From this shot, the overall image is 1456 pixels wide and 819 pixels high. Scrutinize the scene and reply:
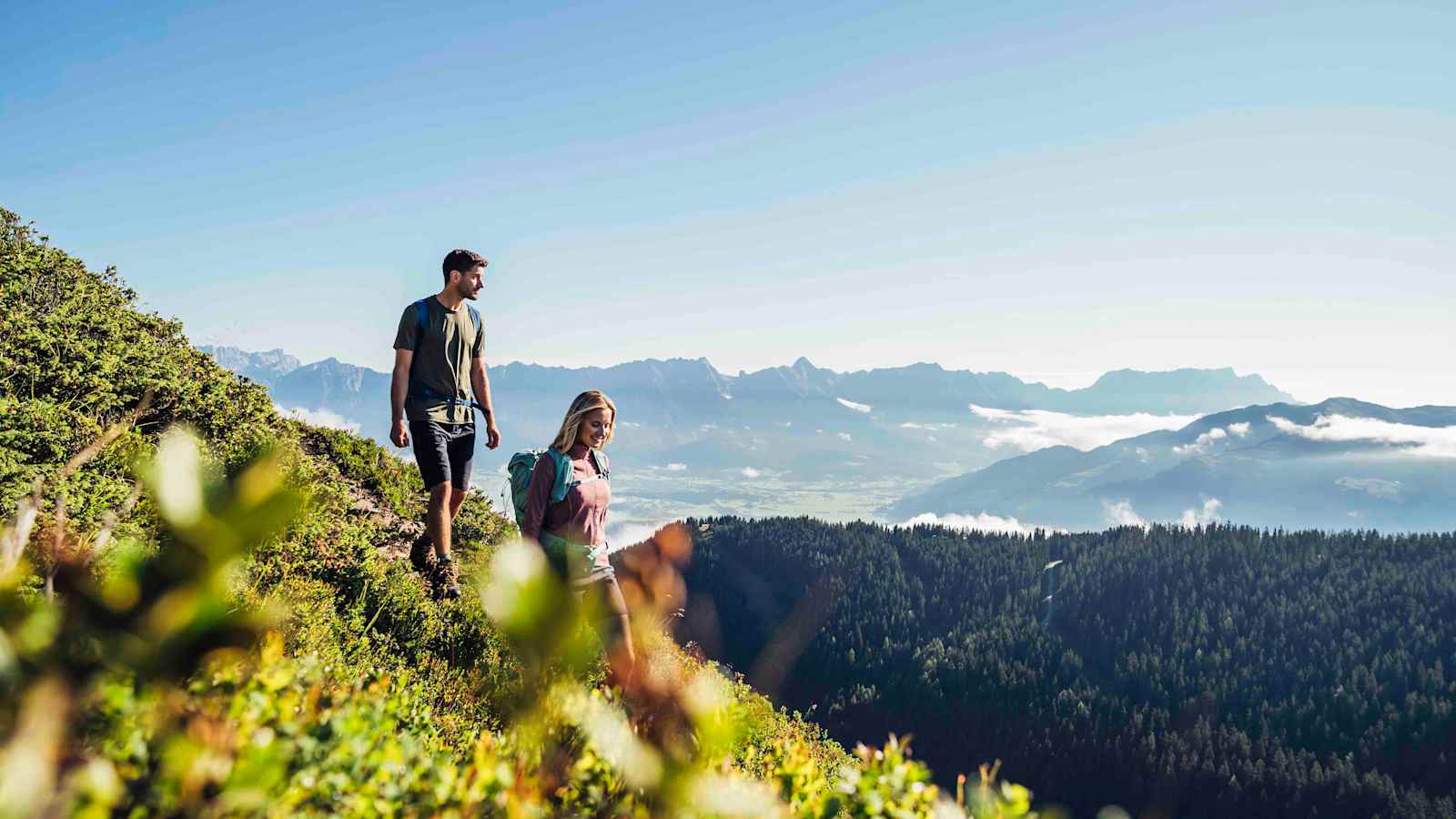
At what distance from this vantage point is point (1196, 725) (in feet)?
529

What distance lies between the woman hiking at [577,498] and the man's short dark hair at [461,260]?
225 cm

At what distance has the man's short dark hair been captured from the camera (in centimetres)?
876

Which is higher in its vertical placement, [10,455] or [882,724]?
[10,455]

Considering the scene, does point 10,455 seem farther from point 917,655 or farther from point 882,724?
point 917,655

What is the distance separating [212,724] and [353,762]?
611 mm

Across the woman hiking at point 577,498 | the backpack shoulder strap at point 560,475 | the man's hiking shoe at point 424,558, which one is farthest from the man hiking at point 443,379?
the backpack shoulder strap at point 560,475

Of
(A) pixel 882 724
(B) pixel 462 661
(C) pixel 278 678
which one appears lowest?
(A) pixel 882 724

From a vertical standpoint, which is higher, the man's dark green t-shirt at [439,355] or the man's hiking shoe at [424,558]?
the man's dark green t-shirt at [439,355]

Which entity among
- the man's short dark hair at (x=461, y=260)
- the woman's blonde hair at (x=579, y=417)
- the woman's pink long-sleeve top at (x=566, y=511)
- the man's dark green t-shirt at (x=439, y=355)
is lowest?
the woman's pink long-sleeve top at (x=566, y=511)

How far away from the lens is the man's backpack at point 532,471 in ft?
23.8

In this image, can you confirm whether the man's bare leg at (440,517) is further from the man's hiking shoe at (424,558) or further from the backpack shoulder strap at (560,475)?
the backpack shoulder strap at (560,475)

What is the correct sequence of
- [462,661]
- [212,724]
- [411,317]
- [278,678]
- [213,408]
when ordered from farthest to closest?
1. [213,408]
2. [411,317]
3. [462,661]
4. [278,678]
5. [212,724]

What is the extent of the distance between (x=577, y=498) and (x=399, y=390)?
9.37 feet

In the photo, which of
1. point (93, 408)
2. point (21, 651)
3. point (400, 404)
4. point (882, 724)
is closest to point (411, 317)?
point (400, 404)
